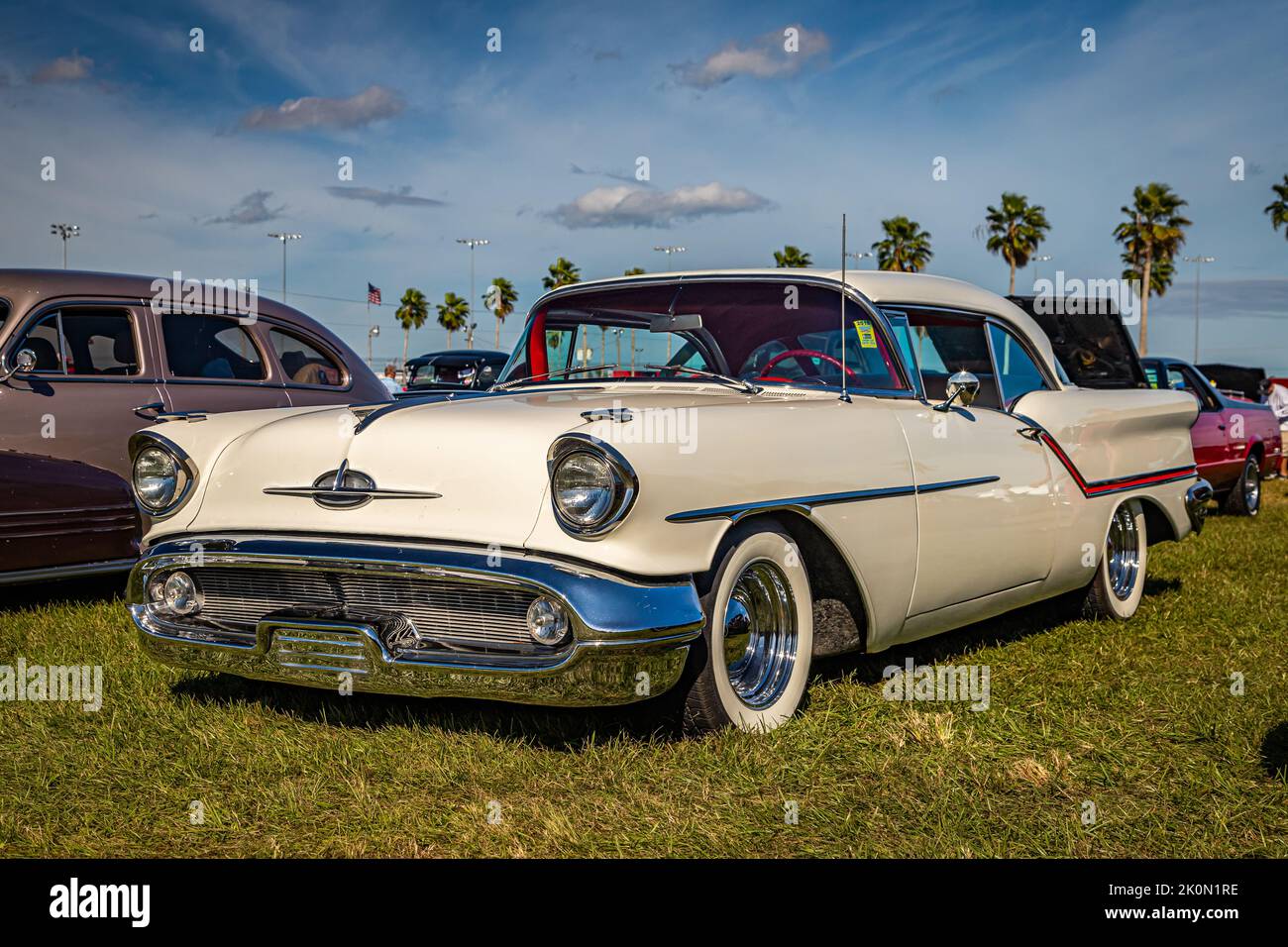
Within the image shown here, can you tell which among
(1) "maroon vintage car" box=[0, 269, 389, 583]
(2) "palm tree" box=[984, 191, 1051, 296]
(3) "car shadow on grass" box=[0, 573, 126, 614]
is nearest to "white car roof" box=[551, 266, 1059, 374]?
(1) "maroon vintage car" box=[0, 269, 389, 583]

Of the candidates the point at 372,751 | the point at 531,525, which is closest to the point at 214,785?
the point at 372,751

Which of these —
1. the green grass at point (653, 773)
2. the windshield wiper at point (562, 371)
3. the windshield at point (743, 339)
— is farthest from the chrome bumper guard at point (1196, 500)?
the windshield wiper at point (562, 371)

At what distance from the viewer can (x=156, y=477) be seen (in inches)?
161

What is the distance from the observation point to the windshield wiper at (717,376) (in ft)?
14.4

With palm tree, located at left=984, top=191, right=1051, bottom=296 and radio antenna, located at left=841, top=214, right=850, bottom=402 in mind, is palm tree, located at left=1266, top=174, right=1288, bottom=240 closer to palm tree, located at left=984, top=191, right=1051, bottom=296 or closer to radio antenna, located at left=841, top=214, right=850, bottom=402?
palm tree, located at left=984, top=191, right=1051, bottom=296

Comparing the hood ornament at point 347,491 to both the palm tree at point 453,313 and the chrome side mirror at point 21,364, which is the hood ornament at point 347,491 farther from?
the palm tree at point 453,313

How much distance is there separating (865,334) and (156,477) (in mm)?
2489

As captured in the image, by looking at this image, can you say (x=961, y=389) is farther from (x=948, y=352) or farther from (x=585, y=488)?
(x=585, y=488)

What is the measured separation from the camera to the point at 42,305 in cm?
609

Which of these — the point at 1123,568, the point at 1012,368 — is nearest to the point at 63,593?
the point at 1012,368

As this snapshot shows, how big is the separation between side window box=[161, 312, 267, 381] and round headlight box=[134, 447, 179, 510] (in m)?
2.53

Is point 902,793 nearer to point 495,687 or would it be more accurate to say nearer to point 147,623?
point 495,687

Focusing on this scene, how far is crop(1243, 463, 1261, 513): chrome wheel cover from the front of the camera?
11.4 metres
